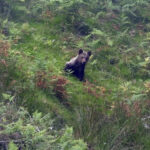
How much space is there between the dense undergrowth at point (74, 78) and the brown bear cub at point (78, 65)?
17cm

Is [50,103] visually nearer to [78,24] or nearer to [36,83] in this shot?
[36,83]

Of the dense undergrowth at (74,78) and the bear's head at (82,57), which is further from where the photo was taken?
the bear's head at (82,57)

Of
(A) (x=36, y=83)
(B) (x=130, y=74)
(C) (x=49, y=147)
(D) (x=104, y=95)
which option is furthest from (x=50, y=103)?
(B) (x=130, y=74)

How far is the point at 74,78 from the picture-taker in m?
9.22

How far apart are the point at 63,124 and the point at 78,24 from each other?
475cm

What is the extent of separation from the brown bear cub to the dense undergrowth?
0.57ft

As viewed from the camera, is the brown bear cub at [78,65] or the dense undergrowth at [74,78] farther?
the brown bear cub at [78,65]

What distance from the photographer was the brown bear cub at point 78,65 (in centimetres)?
919

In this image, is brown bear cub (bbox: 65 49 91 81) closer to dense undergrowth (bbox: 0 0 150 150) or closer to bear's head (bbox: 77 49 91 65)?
bear's head (bbox: 77 49 91 65)

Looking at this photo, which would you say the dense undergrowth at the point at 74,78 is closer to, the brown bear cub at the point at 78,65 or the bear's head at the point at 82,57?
the brown bear cub at the point at 78,65

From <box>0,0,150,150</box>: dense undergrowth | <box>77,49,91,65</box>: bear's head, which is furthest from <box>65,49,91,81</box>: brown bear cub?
<box>0,0,150,150</box>: dense undergrowth

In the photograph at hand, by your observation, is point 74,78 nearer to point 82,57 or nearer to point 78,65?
point 78,65

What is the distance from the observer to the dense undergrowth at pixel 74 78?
6363 mm

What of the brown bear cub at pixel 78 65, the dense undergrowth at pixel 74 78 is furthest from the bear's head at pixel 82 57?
the dense undergrowth at pixel 74 78
